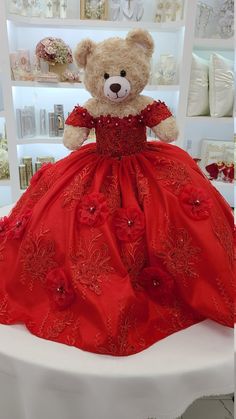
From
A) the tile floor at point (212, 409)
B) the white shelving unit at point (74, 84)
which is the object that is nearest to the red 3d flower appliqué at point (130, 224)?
the tile floor at point (212, 409)

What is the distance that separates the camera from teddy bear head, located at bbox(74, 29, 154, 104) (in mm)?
824

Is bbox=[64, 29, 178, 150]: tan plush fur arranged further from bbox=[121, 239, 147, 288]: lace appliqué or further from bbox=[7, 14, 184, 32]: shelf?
bbox=[7, 14, 184, 32]: shelf

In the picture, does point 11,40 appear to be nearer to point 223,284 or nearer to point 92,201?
point 92,201

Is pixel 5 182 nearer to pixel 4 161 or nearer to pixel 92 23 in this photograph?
pixel 4 161

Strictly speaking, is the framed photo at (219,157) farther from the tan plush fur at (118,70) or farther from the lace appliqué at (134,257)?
the lace appliqué at (134,257)

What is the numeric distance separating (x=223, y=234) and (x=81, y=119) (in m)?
0.42

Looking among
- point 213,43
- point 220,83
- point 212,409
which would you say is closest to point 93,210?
point 212,409


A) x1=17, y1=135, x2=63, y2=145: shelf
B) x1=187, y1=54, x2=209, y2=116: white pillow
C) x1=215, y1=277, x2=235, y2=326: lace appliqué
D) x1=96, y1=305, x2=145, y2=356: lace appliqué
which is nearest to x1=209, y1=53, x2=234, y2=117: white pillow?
x1=187, y1=54, x2=209, y2=116: white pillow

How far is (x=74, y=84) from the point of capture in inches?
84.8

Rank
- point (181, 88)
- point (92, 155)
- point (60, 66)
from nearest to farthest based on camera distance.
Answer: point (92, 155) < point (181, 88) < point (60, 66)

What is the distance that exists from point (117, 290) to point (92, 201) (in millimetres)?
189

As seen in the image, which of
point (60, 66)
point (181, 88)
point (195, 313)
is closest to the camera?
point (195, 313)

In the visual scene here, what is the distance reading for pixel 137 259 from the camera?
75cm

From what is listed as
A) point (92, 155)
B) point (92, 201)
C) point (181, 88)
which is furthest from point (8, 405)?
point (181, 88)
